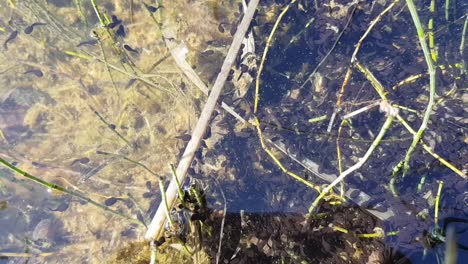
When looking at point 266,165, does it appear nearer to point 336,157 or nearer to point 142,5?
point 336,157

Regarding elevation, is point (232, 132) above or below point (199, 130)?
above

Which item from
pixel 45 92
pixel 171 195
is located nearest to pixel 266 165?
pixel 171 195

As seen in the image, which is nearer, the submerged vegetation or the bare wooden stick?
the submerged vegetation

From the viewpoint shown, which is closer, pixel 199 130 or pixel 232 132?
pixel 199 130

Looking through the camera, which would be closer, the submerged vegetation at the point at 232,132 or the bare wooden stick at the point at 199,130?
the submerged vegetation at the point at 232,132
